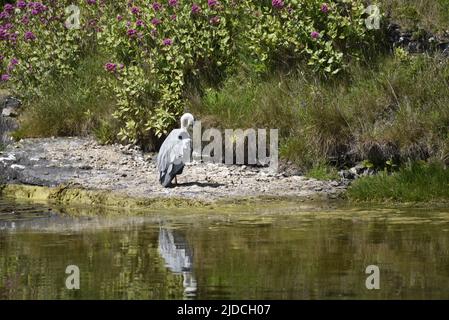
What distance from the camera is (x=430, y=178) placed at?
12.0 meters

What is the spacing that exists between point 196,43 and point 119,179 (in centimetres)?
254

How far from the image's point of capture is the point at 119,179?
43.5 feet

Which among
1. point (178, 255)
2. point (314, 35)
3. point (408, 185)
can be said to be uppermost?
point (314, 35)

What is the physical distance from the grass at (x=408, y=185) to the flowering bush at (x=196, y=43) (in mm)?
2208

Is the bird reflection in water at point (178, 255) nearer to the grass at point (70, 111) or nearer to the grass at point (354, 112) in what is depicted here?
the grass at point (354, 112)

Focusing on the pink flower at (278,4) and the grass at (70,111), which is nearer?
the pink flower at (278,4)

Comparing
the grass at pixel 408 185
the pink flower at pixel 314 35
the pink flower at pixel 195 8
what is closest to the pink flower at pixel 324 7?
the pink flower at pixel 314 35

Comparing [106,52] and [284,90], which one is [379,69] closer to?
[284,90]

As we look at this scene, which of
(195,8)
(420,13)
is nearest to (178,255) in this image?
(195,8)

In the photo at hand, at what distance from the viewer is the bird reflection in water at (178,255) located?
Answer: 7633mm

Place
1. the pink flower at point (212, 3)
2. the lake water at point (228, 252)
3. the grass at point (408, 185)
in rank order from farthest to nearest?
the pink flower at point (212, 3), the grass at point (408, 185), the lake water at point (228, 252)

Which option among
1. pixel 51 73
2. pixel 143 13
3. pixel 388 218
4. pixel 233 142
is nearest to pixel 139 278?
pixel 388 218

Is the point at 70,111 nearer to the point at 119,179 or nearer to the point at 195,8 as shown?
the point at 195,8

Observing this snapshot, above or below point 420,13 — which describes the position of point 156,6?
above
